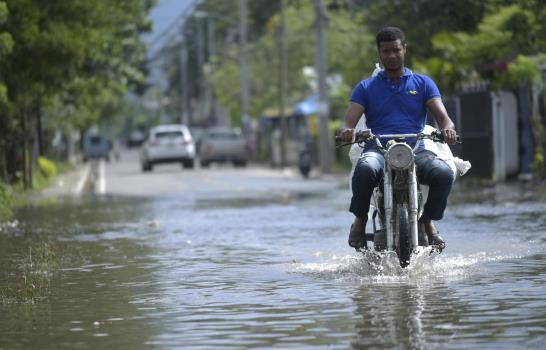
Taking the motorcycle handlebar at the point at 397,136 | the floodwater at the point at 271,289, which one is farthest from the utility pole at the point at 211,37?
the motorcycle handlebar at the point at 397,136

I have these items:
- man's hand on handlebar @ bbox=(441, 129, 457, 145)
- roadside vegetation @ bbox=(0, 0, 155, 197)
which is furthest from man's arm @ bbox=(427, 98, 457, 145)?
roadside vegetation @ bbox=(0, 0, 155, 197)

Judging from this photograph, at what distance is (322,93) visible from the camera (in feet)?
157

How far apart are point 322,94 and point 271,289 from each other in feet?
121

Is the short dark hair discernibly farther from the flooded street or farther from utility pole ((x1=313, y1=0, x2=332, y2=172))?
utility pole ((x1=313, y1=0, x2=332, y2=172))

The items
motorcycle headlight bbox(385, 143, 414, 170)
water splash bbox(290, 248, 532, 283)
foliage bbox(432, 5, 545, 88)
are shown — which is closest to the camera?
motorcycle headlight bbox(385, 143, 414, 170)

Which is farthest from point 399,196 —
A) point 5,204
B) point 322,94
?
point 322,94

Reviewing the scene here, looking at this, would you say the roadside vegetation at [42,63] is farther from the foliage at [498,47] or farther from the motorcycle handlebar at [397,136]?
the motorcycle handlebar at [397,136]

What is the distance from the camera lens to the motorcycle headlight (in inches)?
444

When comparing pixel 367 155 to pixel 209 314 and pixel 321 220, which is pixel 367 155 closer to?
pixel 209 314

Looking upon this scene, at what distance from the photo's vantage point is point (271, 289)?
37.2ft

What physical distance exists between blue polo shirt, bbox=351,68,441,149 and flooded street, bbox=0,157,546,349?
1083 millimetres

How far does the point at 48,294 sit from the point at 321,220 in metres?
9.76

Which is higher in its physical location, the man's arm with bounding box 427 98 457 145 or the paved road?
the man's arm with bounding box 427 98 457 145

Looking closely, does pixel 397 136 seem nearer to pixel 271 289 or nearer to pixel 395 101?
pixel 395 101
